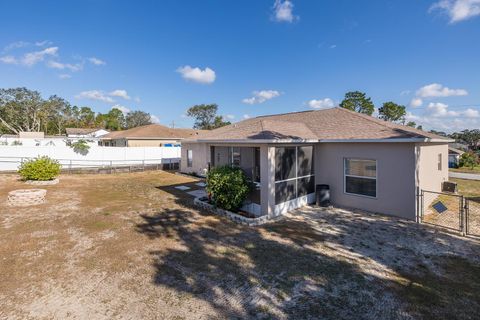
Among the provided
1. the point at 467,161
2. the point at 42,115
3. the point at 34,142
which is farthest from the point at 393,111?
the point at 42,115

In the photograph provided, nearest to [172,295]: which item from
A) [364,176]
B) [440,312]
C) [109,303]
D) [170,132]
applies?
[109,303]

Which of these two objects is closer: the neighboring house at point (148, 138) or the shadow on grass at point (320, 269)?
the shadow on grass at point (320, 269)

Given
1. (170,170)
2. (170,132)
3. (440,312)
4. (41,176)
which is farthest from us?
(170,132)

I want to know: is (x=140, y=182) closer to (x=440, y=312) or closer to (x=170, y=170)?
(x=170, y=170)

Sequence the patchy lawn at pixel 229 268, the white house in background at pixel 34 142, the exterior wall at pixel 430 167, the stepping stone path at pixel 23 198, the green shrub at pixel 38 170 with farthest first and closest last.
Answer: the white house in background at pixel 34 142, the green shrub at pixel 38 170, the stepping stone path at pixel 23 198, the exterior wall at pixel 430 167, the patchy lawn at pixel 229 268

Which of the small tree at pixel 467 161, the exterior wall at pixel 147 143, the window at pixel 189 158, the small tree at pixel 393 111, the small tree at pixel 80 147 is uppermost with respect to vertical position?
the small tree at pixel 393 111

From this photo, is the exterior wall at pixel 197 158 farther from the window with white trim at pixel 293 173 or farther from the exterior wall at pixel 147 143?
the exterior wall at pixel 147 143

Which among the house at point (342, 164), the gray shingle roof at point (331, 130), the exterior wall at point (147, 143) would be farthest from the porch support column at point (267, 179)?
the exterior wall at point (147, 143)

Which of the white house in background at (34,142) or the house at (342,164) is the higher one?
the white house in background at (34,142)
